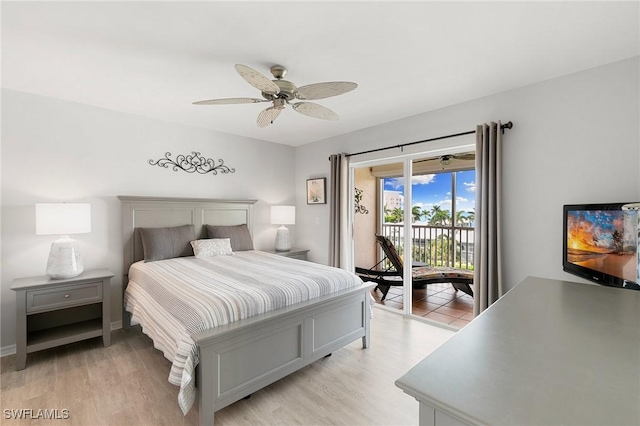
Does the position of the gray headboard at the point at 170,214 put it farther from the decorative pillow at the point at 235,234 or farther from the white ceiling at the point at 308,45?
the white ceiling at the point at 308,45

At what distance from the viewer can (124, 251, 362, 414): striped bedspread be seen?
185 centimetres

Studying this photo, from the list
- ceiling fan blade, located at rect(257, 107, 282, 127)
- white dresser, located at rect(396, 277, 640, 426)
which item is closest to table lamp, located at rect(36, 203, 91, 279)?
ceiling fan blade, located at rect(257, 107, 282, 127)

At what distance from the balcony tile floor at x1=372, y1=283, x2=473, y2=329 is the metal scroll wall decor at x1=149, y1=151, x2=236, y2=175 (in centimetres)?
313

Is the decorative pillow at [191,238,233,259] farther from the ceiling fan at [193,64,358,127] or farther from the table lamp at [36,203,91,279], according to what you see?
the ceiling fan at [193,64,358,127]

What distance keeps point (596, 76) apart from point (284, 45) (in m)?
2.56

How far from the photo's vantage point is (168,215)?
3.78 m

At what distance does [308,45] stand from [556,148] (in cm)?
236

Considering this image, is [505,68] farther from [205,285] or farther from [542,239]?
[205,285]

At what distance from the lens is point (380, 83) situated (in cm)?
271

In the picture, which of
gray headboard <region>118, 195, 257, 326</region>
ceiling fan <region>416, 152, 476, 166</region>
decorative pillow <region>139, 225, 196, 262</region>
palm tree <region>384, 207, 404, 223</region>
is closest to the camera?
decorative pillow <region>139, 225, 196, 262</region>

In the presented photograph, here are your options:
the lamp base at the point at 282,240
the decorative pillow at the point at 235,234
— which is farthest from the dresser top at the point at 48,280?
the lamp base at the point at 282,240

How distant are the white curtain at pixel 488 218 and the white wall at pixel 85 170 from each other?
3.40 metres

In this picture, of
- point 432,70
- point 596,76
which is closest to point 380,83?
point 432,70

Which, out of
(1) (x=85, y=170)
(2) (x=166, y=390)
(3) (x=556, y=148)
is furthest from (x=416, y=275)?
(1) (x=85, y=170)
